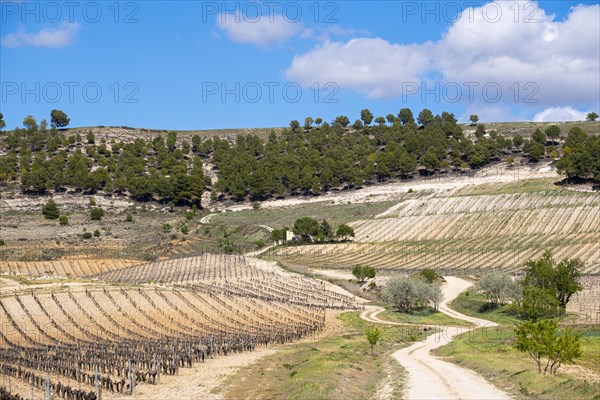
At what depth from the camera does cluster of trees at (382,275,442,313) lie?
87375 millimetres

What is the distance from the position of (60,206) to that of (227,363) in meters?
158

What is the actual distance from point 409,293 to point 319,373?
1899 inches

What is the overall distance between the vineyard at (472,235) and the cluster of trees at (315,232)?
3.52 m

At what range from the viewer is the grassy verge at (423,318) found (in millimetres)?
78875

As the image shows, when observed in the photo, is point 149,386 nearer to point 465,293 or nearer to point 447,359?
point 447,359

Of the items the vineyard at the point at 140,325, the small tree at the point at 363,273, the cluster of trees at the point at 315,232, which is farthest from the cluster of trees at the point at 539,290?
the cluster of trees at the point at 315,232

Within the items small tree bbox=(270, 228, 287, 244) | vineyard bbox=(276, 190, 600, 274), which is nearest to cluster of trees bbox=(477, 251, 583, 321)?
vineyard bbox=(276, 190, 600, 274)

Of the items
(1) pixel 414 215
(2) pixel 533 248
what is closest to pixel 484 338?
(2) pixel 533 248

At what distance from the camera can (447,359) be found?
50.5 m

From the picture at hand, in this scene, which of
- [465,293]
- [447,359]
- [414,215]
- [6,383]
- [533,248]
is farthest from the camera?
[414,215]

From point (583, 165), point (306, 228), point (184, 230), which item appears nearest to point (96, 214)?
point (184, 230)

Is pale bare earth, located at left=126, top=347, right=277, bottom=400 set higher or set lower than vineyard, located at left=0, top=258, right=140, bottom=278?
higher

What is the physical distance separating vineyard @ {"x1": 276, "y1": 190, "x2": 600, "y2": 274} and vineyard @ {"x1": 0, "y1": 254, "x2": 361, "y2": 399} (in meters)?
24.2

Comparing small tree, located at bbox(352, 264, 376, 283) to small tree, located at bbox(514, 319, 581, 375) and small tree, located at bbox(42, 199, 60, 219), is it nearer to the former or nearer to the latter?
small tree, located at bbox(514, 319, 581, 375)
